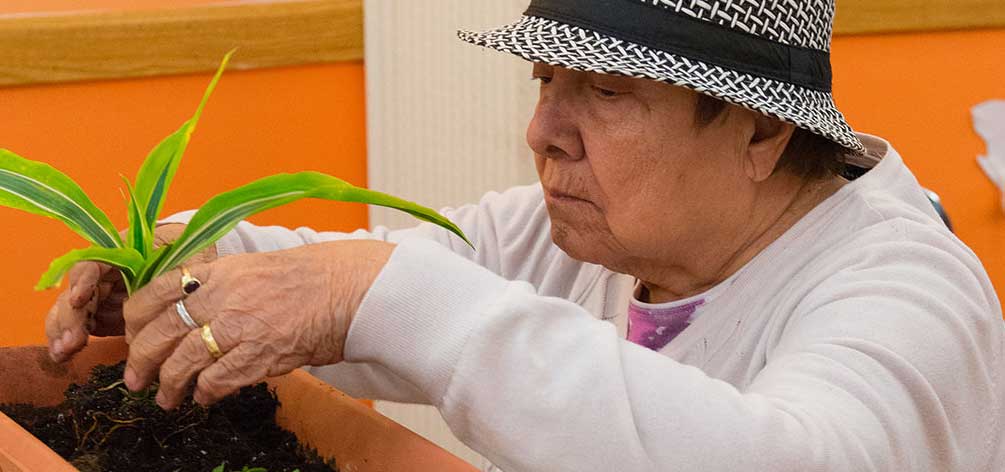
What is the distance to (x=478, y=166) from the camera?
8.28 ft

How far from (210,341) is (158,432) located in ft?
0.75

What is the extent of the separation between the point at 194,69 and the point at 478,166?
61cm

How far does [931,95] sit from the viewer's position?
121 inches

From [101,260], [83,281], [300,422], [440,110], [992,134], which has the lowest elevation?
[992,134]

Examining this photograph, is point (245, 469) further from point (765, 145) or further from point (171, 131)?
point (171, 131)

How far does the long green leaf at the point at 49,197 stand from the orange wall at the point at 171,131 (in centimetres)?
136

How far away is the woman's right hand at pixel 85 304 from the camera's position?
4.31 feet

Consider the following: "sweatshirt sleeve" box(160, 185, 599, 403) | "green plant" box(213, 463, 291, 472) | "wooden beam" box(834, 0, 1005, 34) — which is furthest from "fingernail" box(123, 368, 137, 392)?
"wooden beam" box(834, 0, 1005, 34)

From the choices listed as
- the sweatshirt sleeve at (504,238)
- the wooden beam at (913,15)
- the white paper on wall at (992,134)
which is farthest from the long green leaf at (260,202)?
the white paper on wall at (992,134)

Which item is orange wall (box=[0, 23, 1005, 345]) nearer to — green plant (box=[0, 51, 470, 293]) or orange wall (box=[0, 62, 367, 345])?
orange wall (box=[0, 62, 367, 345])

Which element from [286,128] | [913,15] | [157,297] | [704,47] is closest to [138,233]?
[157,297]

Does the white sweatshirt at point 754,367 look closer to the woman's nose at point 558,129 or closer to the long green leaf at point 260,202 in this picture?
the long green leaf at point 260,202

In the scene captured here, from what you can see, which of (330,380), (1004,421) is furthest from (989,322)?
(330,380)

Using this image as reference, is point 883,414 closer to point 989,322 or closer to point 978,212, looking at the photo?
point 989,322
